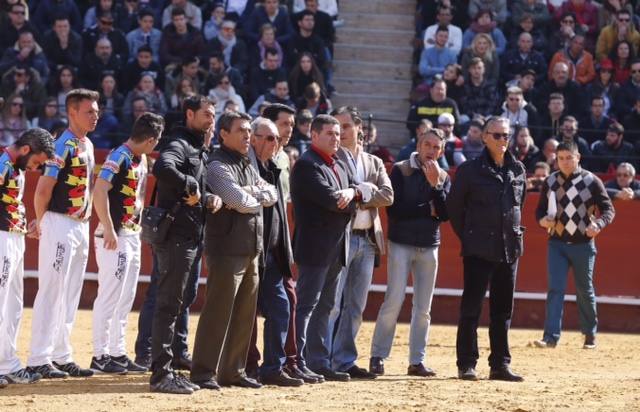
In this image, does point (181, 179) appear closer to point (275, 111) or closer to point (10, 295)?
point (275, 111)

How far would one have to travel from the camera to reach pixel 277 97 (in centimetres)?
1742

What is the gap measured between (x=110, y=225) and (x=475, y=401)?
281 centimetres

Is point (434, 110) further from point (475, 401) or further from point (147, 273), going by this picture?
point (475, 401)

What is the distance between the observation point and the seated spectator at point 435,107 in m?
17.0

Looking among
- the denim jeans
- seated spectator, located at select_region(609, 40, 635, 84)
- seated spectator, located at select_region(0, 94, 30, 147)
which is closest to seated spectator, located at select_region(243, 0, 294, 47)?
seated spectator, located at select_region(0, 94, 30, 147)

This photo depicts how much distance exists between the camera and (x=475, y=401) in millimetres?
8914

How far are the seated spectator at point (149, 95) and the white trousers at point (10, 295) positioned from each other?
8248 mm

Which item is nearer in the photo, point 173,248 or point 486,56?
point 173,248

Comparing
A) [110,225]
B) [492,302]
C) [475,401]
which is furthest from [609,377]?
[110,225]

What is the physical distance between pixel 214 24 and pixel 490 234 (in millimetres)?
10158

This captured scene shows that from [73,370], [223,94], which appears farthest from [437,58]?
[73,370]

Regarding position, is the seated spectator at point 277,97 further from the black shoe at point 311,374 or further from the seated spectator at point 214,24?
the black shoe at point 311,374

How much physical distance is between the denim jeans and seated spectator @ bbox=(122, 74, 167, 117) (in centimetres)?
752

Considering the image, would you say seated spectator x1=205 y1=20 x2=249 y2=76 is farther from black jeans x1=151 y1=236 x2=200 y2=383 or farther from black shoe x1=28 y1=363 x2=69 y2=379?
black jeans x1=151 y1=236 x2=200 y2=383
